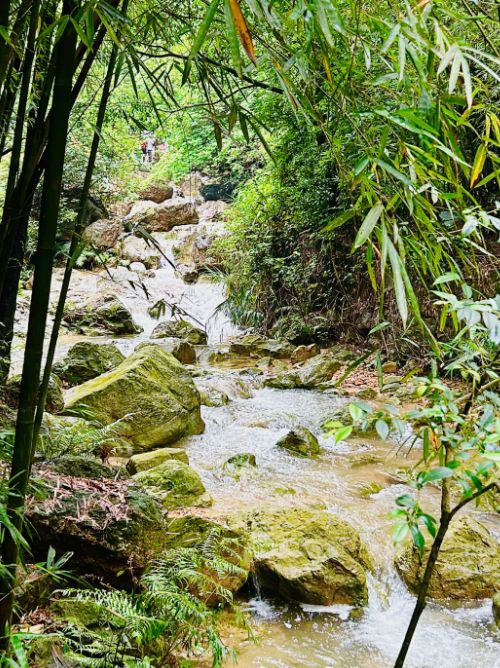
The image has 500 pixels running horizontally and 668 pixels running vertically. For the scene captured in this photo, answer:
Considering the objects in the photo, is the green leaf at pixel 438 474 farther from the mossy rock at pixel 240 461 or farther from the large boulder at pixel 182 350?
the large boulder at pixel 182 350

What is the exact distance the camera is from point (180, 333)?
355 inches

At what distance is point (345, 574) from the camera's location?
96.9 inches

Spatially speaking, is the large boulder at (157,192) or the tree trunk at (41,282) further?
the large boulder at (157,192)

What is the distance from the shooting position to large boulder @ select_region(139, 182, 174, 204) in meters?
15.7

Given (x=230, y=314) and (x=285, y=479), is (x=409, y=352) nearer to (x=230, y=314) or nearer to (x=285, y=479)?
(x=285, y=479)

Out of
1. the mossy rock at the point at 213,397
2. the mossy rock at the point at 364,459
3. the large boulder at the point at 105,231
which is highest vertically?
the large boulder at the point at 105,231

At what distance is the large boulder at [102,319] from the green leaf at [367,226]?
8.71 meters

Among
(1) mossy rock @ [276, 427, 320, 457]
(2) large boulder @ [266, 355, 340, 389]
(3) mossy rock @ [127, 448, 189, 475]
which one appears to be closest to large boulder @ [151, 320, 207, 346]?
(2) large boulder @ [266, 355, 340, 389]

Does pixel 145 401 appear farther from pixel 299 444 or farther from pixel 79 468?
pixel 79 468

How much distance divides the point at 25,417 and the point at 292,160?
7268 millimetres

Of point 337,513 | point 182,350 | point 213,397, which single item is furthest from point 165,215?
point 337,513

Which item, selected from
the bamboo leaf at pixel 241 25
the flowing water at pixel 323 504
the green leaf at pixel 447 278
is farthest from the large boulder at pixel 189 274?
the bamboo leaf at pixel 241 25

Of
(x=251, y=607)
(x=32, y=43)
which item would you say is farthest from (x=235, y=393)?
(x=32, y=43)

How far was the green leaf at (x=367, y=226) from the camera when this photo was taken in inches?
31.7
